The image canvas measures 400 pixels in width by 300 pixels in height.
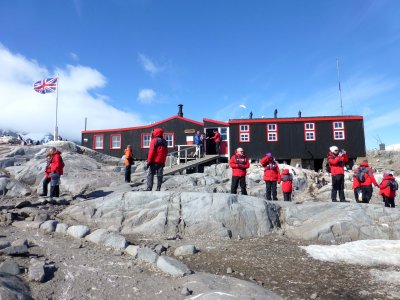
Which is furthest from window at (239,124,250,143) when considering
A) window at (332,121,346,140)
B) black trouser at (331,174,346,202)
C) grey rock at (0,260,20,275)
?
grey rock at (0,260,20,275)

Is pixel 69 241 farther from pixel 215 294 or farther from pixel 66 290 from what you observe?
pixel 215 294

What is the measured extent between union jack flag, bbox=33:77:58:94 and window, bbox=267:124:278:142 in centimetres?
1868

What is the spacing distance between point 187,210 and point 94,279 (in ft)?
13.6

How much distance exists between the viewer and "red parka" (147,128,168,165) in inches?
396

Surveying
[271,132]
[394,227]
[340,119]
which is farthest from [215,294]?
[340,119]

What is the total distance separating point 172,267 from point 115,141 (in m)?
27.1

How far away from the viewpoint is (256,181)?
70.3ft

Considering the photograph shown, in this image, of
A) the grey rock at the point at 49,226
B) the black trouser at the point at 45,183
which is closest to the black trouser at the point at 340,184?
the grey rock at the point at 49,226

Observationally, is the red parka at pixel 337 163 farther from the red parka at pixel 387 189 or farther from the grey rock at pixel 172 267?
the grey rock at pixel 172 267

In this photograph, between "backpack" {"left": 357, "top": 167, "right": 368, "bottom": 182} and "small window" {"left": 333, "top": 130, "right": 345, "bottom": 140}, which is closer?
"backpack" {"left": 357, "top": 167, "right": 368, "bottom": 182}

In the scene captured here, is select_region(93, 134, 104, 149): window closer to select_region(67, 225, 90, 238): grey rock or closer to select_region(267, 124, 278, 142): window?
select_region(267, 124, 278, 142): window

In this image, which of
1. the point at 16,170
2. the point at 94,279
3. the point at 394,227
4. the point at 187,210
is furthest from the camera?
the point at 16,170

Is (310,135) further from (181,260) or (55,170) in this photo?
(181,260)

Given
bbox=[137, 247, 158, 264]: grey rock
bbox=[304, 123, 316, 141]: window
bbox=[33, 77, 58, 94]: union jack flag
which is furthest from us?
bbox=[33, 77, 58, 94]: union jack flag
